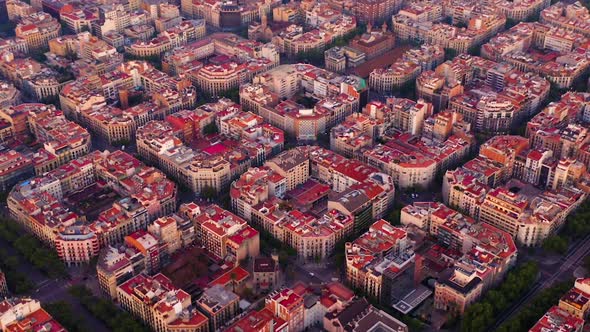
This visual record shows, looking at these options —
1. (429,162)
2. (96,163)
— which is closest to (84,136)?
(96,163)

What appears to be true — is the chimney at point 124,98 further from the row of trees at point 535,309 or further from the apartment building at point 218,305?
the row of trees at point 535,309

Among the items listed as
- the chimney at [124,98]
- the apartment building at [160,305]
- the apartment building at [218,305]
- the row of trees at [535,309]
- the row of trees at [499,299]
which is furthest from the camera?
the chimney at [124,98]

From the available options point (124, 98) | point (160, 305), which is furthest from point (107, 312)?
point (124, 98)

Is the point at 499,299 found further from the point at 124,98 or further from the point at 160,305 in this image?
the point at 124,98

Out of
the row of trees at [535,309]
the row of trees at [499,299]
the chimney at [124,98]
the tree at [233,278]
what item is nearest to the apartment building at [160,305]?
the tree at [233,278]

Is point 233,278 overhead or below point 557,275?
overhead

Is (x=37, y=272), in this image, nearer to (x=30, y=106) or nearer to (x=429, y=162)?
(x=30, y=106)

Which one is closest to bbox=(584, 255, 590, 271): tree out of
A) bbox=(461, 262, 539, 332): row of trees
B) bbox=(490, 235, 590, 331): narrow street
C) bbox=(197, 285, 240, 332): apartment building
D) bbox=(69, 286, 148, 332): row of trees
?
bbox=(490, 235, 590, 331): narrow street
